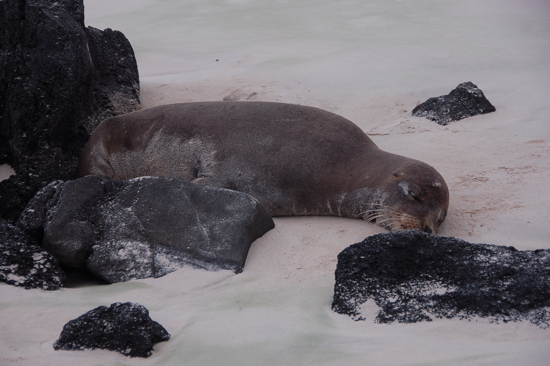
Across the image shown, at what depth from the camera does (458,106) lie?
6965 mm

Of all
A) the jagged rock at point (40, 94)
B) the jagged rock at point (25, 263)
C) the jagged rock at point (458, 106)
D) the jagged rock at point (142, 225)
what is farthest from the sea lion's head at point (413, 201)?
the jagged rock at point (40, 94)

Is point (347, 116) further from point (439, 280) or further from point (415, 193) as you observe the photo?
point (439, 280)

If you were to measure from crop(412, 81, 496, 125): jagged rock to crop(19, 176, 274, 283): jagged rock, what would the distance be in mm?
3499

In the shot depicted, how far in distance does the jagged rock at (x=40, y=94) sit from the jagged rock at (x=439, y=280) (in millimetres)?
3363

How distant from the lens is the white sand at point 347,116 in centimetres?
261

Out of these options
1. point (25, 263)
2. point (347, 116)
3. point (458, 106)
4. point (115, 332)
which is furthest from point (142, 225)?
point (458, 106)

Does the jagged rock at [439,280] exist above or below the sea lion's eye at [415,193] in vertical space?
above

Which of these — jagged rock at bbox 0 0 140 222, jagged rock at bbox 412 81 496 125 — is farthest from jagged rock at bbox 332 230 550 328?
jagged rock at bbox 412 81 496 125

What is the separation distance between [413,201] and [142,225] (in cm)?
202

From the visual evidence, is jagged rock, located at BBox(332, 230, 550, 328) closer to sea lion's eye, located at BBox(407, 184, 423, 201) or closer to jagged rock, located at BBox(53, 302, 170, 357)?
jagged rock, located at BBox(53, 302, 170, 357)

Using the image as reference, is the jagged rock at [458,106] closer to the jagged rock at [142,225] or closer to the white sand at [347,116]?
the white sand at [347,116]

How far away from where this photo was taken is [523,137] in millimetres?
5902

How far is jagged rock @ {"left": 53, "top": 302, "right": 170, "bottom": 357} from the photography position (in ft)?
8.74

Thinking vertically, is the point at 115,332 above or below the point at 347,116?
above
